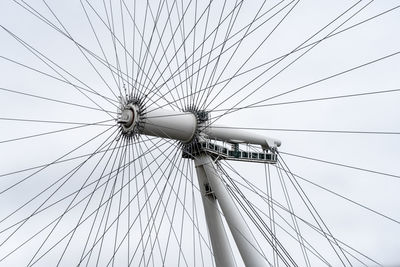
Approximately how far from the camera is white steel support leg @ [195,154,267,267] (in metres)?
15.4

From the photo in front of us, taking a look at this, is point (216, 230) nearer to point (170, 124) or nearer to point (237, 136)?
point (237, 136)

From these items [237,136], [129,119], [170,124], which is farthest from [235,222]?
[129,119]

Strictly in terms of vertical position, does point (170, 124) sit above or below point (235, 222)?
above

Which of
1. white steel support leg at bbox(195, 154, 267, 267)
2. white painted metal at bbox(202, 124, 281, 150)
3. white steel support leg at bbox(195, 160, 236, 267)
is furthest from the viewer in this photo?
white painted metal at bbox(202, 124, 281, 150)

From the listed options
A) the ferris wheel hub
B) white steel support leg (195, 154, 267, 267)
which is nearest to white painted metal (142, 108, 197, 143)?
the ferris wheel hub

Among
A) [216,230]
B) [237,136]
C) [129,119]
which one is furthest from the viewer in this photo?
[237,136]

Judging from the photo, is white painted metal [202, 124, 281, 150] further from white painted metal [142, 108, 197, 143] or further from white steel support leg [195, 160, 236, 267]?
white steel support leg [195, 160, 236, 267]

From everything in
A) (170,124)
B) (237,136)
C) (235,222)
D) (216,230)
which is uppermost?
(170,124)

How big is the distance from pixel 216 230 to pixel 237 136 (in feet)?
9.61

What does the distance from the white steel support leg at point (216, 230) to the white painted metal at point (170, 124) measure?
122cm

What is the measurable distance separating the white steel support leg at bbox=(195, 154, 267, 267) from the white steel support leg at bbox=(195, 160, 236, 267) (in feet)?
1.43

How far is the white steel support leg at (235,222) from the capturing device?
15359 mm

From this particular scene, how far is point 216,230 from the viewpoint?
1641cm

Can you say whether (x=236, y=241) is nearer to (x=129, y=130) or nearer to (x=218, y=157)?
(x=218, y=157)
